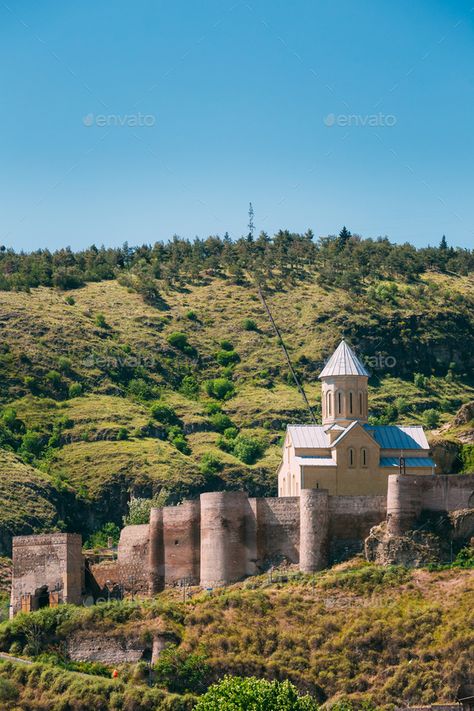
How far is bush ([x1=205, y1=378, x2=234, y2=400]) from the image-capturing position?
344 feet

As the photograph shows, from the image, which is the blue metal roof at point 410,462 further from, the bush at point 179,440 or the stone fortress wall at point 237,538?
the bush at point 179,440

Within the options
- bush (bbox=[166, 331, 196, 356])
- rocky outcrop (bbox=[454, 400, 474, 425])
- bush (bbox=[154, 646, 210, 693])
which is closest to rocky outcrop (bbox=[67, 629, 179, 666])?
bush (bbox=[154, 646, 210, 693])

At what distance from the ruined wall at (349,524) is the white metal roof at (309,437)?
512 cm

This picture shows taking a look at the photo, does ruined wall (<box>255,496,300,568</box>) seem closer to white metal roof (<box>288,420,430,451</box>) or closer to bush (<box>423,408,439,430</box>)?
white metal roof (<box>288,420,430,451</box>)

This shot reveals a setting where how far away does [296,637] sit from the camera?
63.2 metres

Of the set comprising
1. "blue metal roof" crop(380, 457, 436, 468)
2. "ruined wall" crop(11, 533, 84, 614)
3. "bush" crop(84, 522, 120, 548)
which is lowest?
"ruined wall" crop(11, 533, 84, 614)

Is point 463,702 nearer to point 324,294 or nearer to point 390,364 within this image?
point 390,364

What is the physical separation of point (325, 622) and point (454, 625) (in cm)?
468

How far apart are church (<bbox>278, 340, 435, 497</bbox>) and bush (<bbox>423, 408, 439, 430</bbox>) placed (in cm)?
2513

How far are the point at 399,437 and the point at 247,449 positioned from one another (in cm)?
2417

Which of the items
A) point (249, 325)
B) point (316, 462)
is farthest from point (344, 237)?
point (316, 462)

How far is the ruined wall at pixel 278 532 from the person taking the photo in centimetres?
6600

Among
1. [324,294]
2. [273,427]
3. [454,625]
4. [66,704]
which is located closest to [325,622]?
[454,625]

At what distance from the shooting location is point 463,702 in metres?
59.2
